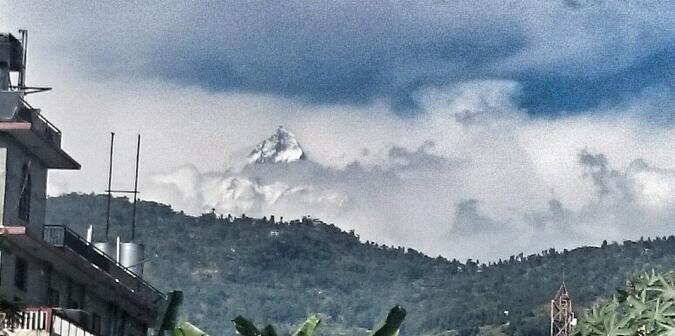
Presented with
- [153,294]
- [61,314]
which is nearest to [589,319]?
[61,314]

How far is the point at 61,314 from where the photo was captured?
59.1 metres

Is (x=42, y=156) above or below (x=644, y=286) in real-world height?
above

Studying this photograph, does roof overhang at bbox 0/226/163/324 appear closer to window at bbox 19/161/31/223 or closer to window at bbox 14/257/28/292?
window at bbox 14/257/28/292

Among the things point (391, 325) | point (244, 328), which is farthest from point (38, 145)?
point (391, 325)

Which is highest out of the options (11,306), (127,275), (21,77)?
(21,77)

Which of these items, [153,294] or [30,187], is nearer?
[30,187]

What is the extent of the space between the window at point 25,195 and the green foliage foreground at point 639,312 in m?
19.0

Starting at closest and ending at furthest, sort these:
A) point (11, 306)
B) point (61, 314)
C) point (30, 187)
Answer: point (11, 306), point (61, 314), point (30, 187)

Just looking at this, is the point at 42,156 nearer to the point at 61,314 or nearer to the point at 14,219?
the point at 14,219

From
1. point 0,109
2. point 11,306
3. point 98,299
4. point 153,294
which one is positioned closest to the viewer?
point 11,306

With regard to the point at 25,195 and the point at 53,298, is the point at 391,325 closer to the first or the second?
the point at 25,195

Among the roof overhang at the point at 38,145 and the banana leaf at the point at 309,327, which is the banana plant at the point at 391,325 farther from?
the roof overhang at the point at 38,145

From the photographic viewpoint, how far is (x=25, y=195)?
68.2m

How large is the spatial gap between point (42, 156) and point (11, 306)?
3469cm
